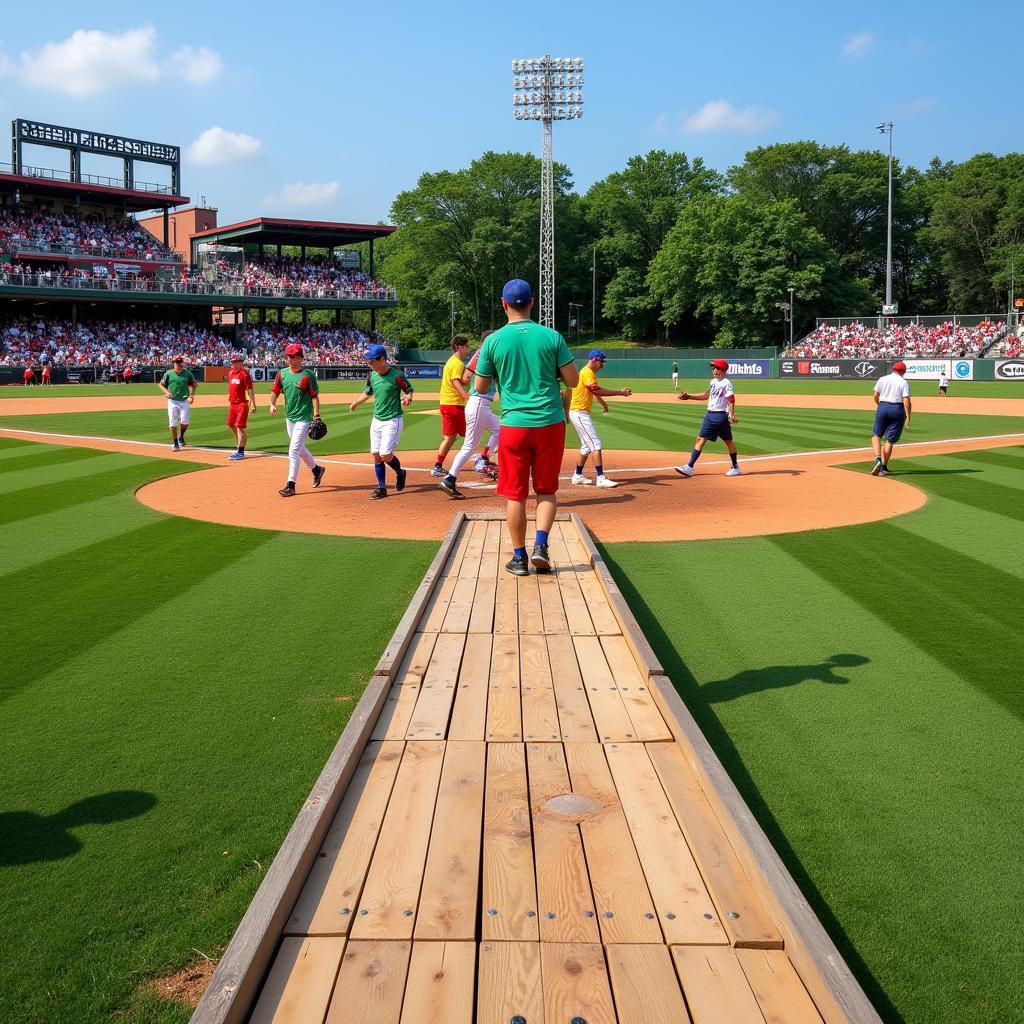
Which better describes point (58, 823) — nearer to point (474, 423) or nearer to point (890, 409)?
point (474, 423)

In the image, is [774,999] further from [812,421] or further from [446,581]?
[812,421]

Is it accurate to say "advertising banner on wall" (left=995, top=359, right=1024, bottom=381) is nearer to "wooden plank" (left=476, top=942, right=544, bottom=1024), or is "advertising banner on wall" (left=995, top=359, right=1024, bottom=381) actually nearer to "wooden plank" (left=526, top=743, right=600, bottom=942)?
"wooden plank" (left=526, top=743, right=600, bottom=942)

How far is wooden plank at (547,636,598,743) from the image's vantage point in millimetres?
4207

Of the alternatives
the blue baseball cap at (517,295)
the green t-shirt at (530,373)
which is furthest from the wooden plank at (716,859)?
the blue baseball cap at (517,295)

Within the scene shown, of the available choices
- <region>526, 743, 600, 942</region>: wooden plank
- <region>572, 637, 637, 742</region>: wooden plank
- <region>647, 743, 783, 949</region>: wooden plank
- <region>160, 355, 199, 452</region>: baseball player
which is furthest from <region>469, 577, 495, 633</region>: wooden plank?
<region>160, 355, 199, 452</region>: baseball player

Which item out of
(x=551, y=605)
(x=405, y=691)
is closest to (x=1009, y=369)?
(x=551, y=605)

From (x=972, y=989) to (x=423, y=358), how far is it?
72802 millimetres

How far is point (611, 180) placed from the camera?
9288 cm

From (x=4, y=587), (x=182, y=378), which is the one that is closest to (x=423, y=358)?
(x=182, y=378)

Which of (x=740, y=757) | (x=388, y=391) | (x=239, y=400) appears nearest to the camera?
(x=740, y=757)

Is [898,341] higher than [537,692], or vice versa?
[898,341]

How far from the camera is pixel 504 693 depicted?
4727mm

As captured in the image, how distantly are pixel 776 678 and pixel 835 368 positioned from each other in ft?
185

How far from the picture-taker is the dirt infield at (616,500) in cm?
1042
